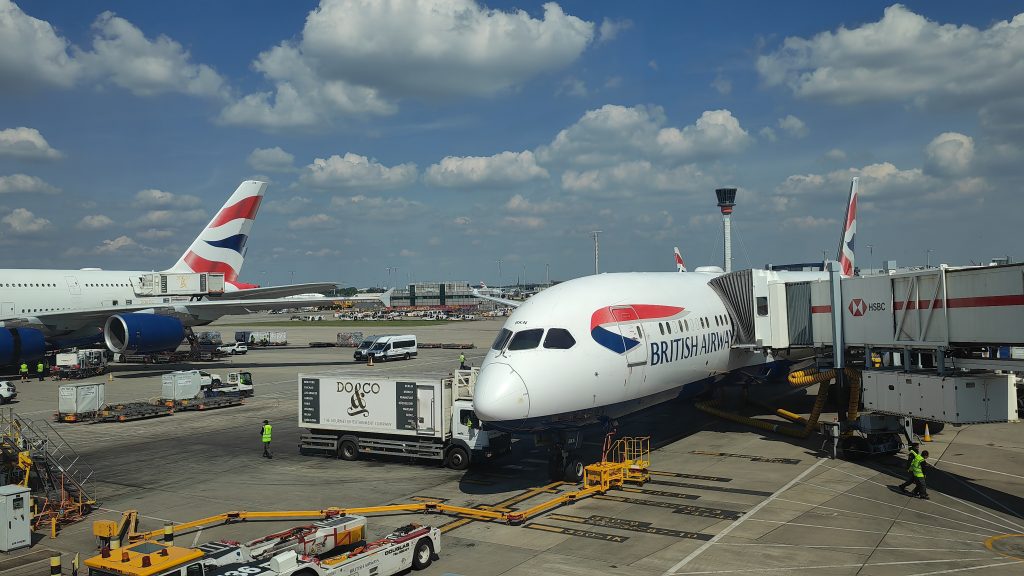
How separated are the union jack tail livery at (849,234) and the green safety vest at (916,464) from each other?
72.9 feet

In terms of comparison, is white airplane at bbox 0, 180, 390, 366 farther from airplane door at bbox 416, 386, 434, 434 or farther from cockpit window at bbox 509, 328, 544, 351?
cockpit window at bbox 509, 328, 544, 351

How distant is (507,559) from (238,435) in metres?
20.1

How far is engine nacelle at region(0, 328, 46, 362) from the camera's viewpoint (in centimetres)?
4756

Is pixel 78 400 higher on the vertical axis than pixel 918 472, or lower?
higher

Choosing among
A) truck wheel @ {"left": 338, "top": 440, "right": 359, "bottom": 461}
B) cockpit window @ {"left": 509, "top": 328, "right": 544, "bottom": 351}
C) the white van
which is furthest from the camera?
the white van

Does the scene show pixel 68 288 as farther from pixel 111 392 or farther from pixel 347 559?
pixel 347 559

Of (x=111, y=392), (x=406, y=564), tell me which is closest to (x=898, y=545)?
(x=406, y=564)

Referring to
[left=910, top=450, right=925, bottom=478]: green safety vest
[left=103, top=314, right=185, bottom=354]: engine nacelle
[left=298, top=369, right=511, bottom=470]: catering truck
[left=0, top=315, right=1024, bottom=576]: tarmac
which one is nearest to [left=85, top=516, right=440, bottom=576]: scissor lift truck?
[left=0, top=315, right=1024, bottom=576]: tarmac

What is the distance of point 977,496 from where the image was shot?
2023cm

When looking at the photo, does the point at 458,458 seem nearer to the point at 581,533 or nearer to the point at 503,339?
the point at 503,339

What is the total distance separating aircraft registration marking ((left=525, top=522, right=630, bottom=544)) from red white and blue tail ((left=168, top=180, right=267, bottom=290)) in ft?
158

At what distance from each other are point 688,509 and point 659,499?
1.17 m

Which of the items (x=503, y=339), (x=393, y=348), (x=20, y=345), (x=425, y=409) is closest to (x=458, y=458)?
(x=425, y=409)

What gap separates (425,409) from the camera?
80.3ft
